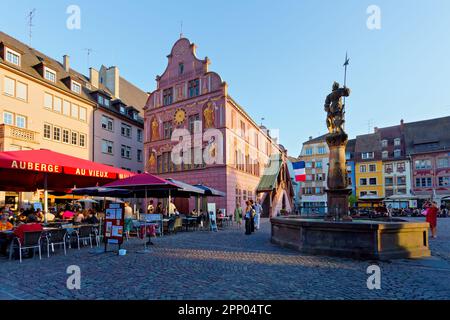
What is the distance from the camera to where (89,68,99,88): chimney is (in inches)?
1710

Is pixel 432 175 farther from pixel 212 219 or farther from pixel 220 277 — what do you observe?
pixel 220 277

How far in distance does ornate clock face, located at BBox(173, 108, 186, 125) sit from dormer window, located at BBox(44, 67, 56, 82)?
43.7ft

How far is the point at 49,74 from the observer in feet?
108

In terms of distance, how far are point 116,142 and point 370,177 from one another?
4788 cm

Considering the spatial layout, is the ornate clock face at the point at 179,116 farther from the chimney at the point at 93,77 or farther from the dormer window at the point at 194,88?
the chimney at the point at 93,77

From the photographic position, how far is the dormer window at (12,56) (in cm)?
2836

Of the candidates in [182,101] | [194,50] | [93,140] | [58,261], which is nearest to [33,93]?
[93,140]

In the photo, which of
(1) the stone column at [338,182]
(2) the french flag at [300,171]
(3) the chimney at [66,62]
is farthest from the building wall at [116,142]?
(1) the stone column at [338,182]

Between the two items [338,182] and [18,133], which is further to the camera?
[18,133]

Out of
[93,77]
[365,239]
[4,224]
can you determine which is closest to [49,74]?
[93,77]

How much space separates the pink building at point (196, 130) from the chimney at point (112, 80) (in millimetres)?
13280

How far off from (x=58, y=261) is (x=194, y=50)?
2907 cm
